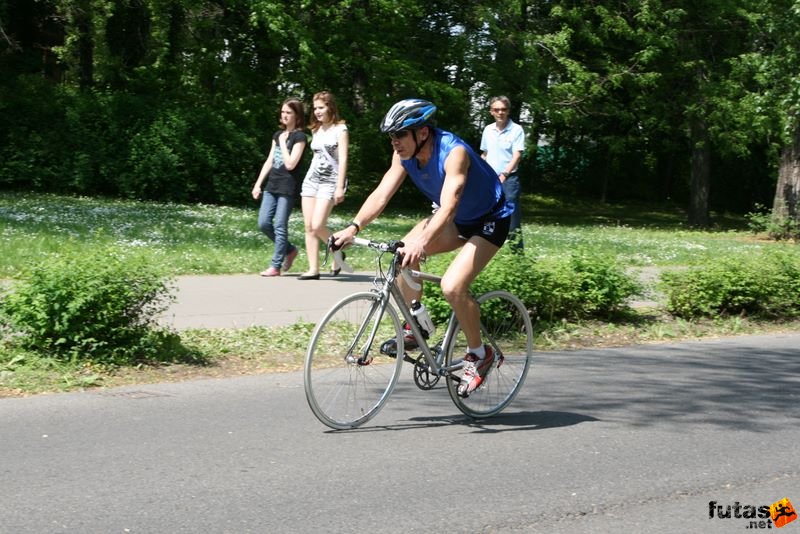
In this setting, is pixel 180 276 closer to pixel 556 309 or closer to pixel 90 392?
pixel 556 309

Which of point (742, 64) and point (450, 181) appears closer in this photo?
point (450, 181)

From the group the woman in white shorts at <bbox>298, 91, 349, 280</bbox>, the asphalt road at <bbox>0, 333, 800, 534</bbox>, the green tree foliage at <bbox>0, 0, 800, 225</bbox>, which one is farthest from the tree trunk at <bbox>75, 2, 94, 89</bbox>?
the asphalt road at <bbox>0, 333, 800, 534</bbox>

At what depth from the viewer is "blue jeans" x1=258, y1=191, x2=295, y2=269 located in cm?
1244

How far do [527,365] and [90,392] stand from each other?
278 centimetres

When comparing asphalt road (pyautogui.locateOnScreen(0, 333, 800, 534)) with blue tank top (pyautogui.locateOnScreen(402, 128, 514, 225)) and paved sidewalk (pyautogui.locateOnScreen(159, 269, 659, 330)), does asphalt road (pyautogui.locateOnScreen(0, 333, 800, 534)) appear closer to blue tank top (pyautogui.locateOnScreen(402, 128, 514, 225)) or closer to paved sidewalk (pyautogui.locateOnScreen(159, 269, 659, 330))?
blue tank top (pyautogui.locateOnScreen(402, 128, 514, 225))

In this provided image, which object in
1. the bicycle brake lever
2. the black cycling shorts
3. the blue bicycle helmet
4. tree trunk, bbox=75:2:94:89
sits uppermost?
tree trunk, bbox=75:2:94:89

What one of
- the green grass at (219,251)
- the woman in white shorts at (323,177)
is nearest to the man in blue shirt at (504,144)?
the green grass at (219,251)

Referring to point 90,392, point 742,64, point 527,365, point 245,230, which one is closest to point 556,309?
point 527,365

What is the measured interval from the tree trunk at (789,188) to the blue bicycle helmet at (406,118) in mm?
20159

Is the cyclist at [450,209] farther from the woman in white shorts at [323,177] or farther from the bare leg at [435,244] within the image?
the woman in white shorts at [323,177]

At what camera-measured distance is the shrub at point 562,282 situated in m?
9.75

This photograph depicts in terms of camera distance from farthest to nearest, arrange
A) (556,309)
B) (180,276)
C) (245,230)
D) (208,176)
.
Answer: (208,176) < (245,230) < (180,276) < (556,309)

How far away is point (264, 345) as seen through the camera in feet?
29.0

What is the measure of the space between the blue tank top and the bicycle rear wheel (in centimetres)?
61
